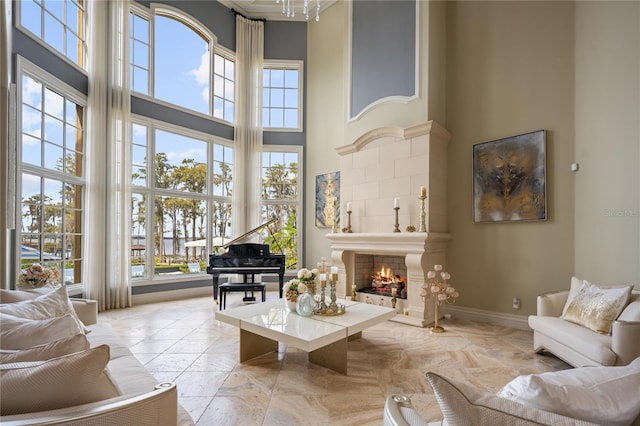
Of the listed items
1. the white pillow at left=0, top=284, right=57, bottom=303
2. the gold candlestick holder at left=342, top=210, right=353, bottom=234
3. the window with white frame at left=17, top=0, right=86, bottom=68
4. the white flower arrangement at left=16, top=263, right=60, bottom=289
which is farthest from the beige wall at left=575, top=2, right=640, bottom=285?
the window with white frame at left=17, top=0, right=86, bottom=68

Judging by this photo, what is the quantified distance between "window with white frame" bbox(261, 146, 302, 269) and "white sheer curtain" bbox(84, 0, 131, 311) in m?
2.80

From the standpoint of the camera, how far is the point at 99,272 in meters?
5.13

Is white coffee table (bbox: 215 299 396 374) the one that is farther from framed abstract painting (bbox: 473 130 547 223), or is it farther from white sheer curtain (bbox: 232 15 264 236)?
white sheer curtain (bbox: 232 15 264 236)

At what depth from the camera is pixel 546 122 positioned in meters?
4.19

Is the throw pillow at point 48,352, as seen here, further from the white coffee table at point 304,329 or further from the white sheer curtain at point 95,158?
the white sheer curtain at point 95,158

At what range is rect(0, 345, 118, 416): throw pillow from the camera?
1025mm

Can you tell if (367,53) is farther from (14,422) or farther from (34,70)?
(14,422)

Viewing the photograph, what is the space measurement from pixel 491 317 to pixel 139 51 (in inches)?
289

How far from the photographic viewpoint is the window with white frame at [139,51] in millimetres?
5887

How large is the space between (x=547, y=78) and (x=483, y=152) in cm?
114

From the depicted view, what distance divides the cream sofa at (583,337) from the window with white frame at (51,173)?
542 cm

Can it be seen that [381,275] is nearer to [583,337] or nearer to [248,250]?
[248,250]

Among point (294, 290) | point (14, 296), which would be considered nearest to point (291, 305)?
point (294, 290)

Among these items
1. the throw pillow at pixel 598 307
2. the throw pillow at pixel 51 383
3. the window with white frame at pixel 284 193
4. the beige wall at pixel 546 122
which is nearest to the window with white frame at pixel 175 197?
the window with white frame at pixel 284 193
